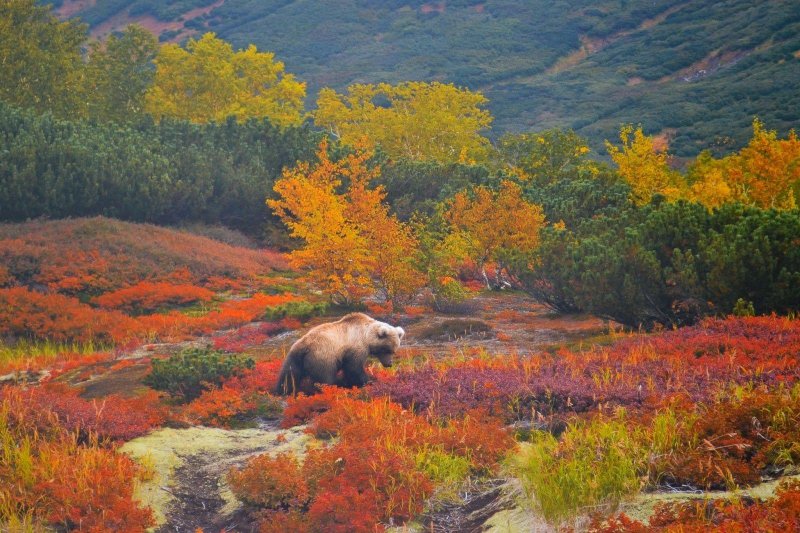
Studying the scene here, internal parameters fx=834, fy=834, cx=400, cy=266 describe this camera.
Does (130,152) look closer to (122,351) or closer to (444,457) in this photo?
(122,351)

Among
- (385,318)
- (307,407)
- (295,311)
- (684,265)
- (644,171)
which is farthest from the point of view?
(644,171)

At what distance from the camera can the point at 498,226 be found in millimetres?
30828

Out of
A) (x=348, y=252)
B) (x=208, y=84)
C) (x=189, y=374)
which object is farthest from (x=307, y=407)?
(x=208, y=84)

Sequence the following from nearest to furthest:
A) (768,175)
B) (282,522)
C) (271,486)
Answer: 1. (282,522)
2. (271,486)
3. (768,175)

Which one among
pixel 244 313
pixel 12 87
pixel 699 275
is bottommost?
pixel 244 313

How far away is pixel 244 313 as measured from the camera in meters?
24.8

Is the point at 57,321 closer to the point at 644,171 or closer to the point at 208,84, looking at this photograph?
the point at 644,171

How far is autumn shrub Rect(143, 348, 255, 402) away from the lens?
13430 mm

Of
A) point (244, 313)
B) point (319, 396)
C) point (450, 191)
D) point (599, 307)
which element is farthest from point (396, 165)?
point (319, 396)

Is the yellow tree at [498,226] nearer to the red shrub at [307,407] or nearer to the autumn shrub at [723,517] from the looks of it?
the red shrub at [307,407]

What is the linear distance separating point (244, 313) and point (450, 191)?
1669 centimetres

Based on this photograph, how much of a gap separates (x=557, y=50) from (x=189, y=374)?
136113 mm

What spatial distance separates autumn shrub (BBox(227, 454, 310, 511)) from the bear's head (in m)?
4.58

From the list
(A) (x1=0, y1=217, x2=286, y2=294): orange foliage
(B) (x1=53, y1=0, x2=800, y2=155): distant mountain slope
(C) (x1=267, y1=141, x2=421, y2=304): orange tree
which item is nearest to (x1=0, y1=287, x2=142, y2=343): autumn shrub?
(A) (x1=0, y1=217, x2=286, y2=294): orange foliage
